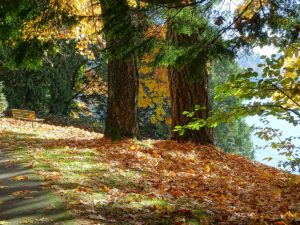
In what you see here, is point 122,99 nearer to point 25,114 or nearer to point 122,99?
point 122,99

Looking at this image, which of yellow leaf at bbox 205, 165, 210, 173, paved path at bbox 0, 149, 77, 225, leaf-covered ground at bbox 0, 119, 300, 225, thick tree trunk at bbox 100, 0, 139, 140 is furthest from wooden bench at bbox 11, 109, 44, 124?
paved path at bbox 0, 149, 77, 225

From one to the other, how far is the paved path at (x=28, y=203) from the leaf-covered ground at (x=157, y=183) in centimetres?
20

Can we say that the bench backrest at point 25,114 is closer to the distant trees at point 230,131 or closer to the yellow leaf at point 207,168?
the yellow leaf at point 207,168

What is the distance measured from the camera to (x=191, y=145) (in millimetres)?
10844

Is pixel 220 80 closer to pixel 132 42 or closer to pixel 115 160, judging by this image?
pixel 115 160

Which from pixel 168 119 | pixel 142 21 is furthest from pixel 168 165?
pixel 168 119

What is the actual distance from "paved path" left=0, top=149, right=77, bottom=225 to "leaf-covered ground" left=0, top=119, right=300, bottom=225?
20cm

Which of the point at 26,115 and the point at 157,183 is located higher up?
the point at 26,115

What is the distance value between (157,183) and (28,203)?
2.58 m

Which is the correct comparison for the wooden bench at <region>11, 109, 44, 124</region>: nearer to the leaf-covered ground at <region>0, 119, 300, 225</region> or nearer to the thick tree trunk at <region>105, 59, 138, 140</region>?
the leaf-covered ground at <region>0, 119, 300, 225</region>

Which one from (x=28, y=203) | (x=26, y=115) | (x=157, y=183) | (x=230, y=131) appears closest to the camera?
(x=28, y=203)

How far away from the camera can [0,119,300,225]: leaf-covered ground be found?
540cm

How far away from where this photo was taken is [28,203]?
5.30m

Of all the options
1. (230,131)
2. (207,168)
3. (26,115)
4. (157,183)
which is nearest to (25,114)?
(26,115)
